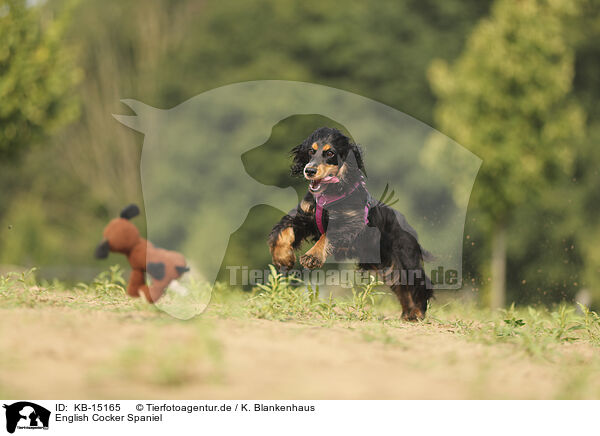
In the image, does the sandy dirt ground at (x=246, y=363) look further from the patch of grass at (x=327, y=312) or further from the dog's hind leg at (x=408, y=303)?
the dog's hind leg at (x=408, y=303)

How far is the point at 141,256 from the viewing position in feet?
16.6

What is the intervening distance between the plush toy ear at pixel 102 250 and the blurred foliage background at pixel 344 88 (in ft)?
15.5

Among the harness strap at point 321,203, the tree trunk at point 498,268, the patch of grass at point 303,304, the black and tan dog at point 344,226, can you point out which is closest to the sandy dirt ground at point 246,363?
the patch of grass at point 303,304

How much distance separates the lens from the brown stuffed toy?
16.4 ft

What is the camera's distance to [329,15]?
92.2ft

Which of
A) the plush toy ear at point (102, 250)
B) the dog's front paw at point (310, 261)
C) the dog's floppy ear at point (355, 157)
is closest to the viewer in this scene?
the plush toy ear at point (102, 250)

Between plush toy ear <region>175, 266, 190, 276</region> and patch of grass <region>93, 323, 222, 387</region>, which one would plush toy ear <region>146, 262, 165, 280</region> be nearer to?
plush toy ear <region>175, 266, 190, 276</region>

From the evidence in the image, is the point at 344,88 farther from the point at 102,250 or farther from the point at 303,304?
the point at 102,250

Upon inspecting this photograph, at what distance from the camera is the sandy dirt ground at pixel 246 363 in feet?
10.9

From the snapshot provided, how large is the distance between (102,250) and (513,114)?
11.9 metres

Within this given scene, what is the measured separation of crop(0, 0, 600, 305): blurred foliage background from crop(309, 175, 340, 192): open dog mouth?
3247 mm

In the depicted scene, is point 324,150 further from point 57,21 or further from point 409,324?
point 57,21
